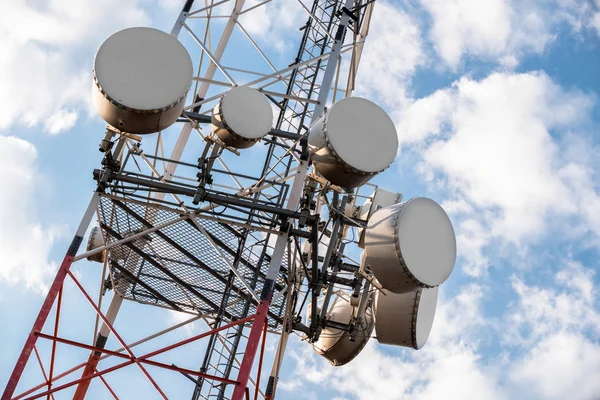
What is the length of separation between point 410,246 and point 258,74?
23.6ft

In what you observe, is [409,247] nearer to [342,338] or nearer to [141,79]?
[342,338]

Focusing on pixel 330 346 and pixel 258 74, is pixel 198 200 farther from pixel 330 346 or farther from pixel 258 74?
pixel 330 346

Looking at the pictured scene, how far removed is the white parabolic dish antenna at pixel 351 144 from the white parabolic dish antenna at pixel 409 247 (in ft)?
4.04

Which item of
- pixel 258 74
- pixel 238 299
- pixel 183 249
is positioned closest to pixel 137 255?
pixel 183 249

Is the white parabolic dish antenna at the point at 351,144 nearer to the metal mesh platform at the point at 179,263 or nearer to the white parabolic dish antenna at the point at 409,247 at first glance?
the white parabolic dish antenna at the point at 409,247

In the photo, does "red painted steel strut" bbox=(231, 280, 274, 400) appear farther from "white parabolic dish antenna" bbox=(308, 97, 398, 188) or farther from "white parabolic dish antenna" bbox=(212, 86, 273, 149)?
"white parabolic dish antenna" bbox=(212, 86, 273, 149)

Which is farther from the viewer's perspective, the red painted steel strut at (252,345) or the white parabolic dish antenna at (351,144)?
the white parabolic dish antenna at (351,144)

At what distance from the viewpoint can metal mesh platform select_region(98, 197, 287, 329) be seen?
63.0 feet

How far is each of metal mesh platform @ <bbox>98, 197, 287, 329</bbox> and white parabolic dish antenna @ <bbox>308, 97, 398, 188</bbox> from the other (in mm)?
3698

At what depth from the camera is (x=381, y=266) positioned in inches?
680

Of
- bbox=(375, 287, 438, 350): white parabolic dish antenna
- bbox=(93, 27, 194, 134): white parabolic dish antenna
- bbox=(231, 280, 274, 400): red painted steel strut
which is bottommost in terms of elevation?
bbox=(231, 280, 274, 400): red painted steel strut

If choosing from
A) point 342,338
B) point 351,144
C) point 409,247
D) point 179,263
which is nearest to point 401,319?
point 342,338

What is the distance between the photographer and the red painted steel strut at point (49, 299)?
1536 cm

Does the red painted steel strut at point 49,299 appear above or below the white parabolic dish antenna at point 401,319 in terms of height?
below
